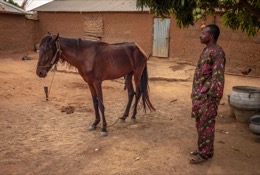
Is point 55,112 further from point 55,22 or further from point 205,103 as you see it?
point 55,22

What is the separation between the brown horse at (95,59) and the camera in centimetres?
486

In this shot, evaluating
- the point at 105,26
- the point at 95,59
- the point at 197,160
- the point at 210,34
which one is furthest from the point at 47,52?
the point at 105,26

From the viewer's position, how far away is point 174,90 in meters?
8.70

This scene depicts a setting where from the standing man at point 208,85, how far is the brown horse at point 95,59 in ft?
6.56

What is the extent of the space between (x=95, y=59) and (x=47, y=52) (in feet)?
2.96

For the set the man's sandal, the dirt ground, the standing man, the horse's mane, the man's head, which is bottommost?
the dirt ground

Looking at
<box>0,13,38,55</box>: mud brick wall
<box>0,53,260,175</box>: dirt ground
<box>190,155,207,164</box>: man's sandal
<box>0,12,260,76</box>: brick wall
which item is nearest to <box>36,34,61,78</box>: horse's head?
<box>0,53,260,175</box>: dirt ground

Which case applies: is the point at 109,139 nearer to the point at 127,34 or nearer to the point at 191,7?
the point at 191,7

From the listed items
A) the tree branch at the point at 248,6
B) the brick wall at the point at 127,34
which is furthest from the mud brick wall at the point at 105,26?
the tree branch at the point at 248,6

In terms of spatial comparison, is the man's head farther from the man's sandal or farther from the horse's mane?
the horse's mane

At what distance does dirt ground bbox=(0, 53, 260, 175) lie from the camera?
151 inches

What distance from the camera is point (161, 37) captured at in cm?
1344

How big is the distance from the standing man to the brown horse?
Result: 2.00 m

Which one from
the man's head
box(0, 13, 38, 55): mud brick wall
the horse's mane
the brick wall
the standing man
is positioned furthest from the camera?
box(0, 13, 38, 55): mud brick wall
